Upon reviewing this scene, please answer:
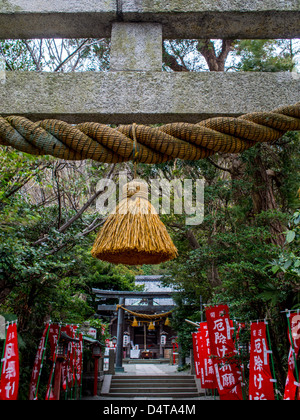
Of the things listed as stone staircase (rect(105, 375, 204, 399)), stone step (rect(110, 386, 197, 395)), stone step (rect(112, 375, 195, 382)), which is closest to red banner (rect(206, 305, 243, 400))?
stone staircase (rect(105, 375, 204, 399))

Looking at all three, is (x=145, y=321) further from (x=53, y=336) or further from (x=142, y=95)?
(x=142, y=95)

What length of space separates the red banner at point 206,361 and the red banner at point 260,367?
3.73 metres

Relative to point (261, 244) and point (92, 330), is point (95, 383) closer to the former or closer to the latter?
point (92, 330)

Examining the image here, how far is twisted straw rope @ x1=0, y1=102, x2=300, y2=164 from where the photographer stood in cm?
136

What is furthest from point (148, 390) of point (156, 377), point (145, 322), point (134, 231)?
point (134, 231)

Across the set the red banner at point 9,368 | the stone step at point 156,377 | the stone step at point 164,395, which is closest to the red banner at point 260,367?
the red banner at point 9,368

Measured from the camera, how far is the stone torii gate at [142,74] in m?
1.74

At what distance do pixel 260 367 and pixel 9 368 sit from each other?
12.1ft

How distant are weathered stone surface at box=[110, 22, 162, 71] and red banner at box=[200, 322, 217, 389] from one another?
8.37m

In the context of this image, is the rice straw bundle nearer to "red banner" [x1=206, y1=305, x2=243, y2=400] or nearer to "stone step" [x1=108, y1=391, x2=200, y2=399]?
"red banner" [x1=206, y1=305, x2=243, y2=400]

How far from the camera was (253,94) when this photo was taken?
5.80ft

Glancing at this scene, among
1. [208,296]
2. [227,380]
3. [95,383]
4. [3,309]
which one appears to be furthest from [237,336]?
[95,383]

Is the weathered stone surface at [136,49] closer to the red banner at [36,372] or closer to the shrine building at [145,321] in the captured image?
the red banner at [36,372]

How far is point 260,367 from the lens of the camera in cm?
512
